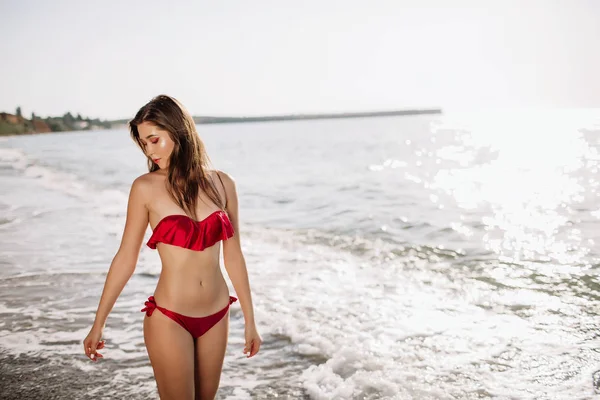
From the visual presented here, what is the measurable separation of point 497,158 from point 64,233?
34.4 m

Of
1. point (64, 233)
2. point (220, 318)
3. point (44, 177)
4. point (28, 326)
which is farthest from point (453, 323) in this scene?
point (44, 177)

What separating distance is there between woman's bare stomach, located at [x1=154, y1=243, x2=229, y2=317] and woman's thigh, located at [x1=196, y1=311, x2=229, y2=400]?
12 centimetres

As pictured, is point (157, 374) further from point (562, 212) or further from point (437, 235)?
point (562, 212)

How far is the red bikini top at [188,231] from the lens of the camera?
9.33 ft

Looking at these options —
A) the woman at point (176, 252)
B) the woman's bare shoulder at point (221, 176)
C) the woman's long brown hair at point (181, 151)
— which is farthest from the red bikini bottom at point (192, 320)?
the woman's bare shoulder at point (221, 176)

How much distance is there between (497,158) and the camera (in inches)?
1580

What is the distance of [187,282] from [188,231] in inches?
11.3

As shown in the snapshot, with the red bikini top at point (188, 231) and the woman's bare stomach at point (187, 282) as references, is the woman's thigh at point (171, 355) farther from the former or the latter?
the red bikini top at point (188, 231)

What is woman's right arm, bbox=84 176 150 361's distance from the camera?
9.39 feet

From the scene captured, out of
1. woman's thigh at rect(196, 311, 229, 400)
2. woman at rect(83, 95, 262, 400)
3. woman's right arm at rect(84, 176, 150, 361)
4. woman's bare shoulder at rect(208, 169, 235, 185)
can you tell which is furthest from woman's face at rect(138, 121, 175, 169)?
woman's thigh at rect(196, 311, 229, 400)

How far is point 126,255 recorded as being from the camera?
9.55 feet

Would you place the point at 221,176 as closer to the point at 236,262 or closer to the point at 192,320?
the point at 236,262

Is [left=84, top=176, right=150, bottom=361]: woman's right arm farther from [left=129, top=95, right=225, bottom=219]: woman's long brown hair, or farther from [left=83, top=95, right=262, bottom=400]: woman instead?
[left=129, top=95, right=225, bottom=219]: woman's long brown hair

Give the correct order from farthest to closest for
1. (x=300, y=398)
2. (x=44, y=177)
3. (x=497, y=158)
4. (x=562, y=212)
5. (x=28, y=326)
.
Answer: (x=497, y=158), (x=44, y=177), (x=562, y=212), (x=28, y=326), (x=300, y=398)
